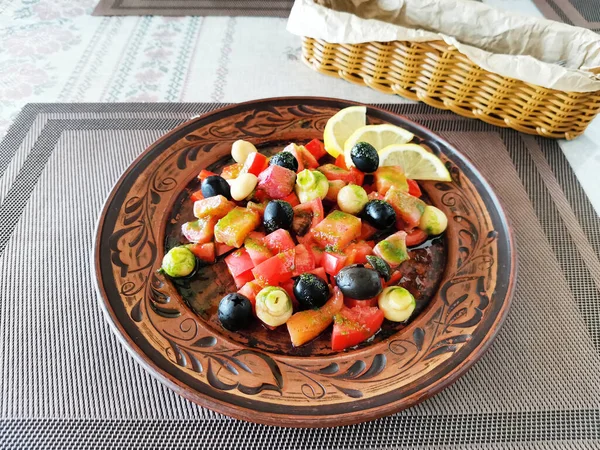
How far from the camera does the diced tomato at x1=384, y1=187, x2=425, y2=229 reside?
1577 millimetres

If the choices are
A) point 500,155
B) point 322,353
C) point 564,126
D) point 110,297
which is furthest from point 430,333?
point 564,126

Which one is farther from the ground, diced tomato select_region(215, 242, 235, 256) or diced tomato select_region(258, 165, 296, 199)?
diced tomato select_region(258, 165, 296, 199)

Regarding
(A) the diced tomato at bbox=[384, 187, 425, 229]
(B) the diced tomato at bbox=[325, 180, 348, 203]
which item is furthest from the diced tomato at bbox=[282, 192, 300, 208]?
(A) the diced tomato at bbox=[384, 187, 425, 229]

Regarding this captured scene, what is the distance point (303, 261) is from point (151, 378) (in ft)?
1.92

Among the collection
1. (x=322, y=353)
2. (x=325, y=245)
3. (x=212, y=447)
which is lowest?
(x=212, y=447)

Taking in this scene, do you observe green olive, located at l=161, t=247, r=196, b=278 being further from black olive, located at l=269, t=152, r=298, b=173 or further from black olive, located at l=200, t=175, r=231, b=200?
black olive, located at l=269, t=152, r=298, b=173

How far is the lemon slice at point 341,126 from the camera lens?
1.83 m

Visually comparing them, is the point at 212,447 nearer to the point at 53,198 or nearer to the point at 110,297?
the point at 110,297

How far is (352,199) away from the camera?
157cm

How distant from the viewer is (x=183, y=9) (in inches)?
118

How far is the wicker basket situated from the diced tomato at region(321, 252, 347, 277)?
4.07 ft

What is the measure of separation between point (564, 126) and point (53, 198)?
7.85 feet

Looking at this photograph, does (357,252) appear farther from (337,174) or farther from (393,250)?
(337,174)

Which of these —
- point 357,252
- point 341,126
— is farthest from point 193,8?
point 357,252
